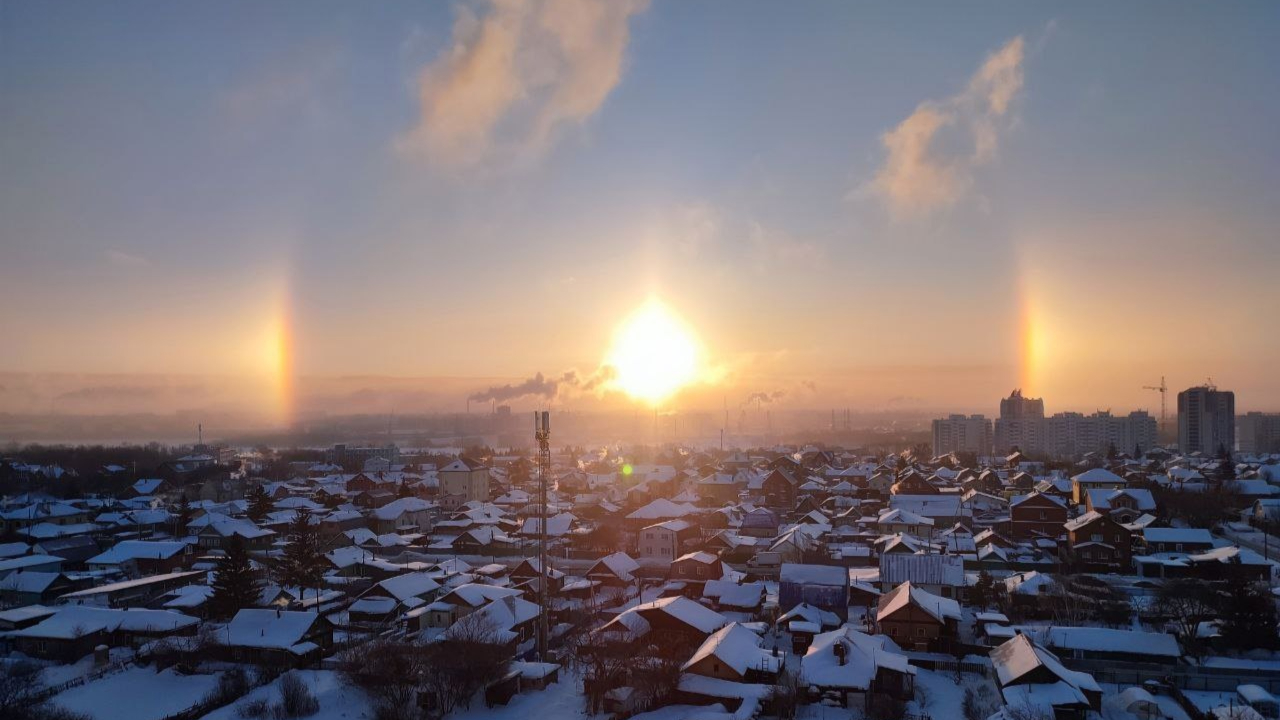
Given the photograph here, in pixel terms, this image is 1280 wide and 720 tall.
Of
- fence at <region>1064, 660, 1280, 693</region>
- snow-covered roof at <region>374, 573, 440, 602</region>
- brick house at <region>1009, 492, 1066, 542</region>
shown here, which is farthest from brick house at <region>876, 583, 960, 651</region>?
brick house at <region>1009, 492, 1066, 542</region>

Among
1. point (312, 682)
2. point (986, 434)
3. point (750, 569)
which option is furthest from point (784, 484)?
point (986, 434)

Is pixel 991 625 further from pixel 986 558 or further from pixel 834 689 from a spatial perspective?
pixel 986 558

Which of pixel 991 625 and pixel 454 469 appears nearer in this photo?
pixel 991 625

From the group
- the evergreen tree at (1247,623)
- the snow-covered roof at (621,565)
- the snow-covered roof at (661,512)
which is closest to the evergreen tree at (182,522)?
the snow-covered roof at (661,512)

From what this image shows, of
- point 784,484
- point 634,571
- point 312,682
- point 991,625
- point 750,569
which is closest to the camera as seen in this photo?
point 312,682

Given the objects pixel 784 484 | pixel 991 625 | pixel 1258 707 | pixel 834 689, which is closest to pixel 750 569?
pixel 991 625

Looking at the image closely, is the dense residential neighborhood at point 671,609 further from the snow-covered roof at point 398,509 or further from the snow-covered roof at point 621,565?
the snow-covered roof at point 398,509

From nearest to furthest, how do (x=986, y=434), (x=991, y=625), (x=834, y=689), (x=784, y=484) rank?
(x=834, y=689)
(x=991, y=625)
(x=784, y=484)
(x=986, y=434)

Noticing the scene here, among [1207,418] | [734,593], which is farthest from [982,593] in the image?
[1207,418]
